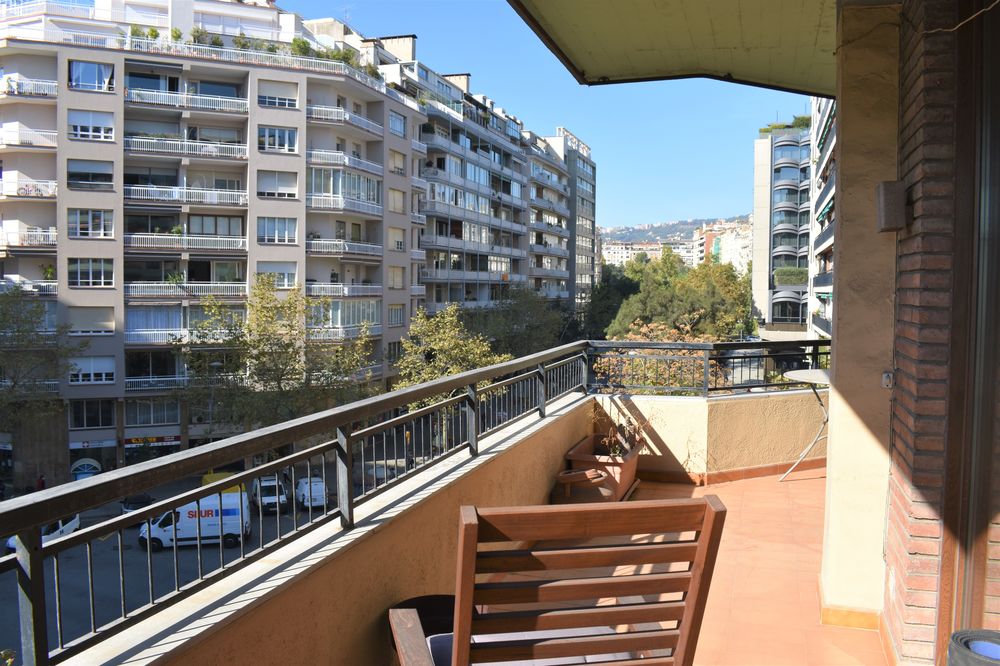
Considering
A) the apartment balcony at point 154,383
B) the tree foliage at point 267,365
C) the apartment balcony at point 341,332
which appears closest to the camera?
the tree foliage at point 267,365

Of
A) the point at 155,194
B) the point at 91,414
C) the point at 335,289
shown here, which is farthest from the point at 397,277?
the point at 91,414

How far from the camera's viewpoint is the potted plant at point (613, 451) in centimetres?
563

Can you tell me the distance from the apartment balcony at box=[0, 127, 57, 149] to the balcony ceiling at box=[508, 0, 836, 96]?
34.4 m

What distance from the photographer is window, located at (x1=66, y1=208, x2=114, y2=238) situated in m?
32.6

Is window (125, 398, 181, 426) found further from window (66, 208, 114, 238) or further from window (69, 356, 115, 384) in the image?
window (66, 208, 114, 238)

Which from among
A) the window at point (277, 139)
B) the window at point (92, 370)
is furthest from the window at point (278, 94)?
the window at point (92, 370)

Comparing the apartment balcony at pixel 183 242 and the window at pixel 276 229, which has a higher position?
the window at pixel 276 229

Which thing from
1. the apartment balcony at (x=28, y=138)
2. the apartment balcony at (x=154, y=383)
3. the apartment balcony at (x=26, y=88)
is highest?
the apartment balcony at (x=26, y=88)

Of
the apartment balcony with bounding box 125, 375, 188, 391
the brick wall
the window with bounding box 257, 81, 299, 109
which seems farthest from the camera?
the window with bounding box 257, 81, 299, 109

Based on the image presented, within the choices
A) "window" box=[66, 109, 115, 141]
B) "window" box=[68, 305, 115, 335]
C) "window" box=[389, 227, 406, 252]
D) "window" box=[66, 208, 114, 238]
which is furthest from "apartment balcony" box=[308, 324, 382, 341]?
"window" box=[66, 109, 115, 141]

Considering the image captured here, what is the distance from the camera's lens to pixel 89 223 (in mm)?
32875

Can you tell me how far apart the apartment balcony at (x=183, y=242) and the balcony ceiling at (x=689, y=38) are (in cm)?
3291

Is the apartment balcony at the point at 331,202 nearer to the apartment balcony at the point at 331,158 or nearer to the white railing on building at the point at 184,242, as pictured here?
the apartment balcony at the point at 331,158

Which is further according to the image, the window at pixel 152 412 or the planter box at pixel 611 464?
the window at pixel 152 412
